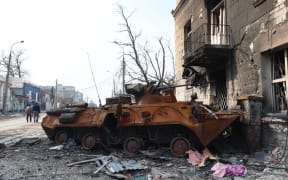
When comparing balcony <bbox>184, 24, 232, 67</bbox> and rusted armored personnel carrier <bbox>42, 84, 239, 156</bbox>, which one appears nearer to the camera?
rusted armored personnel carrier <bbox>42, 84, 239, 156</bbox>

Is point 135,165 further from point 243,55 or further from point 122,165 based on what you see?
point 243,55

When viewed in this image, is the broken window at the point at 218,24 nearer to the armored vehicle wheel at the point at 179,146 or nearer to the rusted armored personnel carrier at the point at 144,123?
the rusted armored personnel carrier at the point at 144,123

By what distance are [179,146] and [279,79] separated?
3173 mm

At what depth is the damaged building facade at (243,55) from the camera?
8562 millimetres

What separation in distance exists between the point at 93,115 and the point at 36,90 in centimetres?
6024

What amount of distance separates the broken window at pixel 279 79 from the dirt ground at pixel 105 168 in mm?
1495

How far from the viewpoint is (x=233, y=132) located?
954cm

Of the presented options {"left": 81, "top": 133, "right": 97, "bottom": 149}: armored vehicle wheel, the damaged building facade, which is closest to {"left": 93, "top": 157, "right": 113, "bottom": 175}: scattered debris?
{"left": 81, "top": 133, "right": 97, "bottom": 149}: armored vehicle wheel

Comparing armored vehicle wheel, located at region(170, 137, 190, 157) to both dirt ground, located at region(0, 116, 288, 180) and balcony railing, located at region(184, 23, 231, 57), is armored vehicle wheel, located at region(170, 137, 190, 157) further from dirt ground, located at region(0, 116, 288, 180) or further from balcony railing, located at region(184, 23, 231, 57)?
balcony railing, located at region(184, 23, 231, 57)

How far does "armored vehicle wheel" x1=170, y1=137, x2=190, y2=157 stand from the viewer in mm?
8750

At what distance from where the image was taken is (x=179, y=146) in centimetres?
880

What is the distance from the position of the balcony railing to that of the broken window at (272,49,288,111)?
8.11 ft

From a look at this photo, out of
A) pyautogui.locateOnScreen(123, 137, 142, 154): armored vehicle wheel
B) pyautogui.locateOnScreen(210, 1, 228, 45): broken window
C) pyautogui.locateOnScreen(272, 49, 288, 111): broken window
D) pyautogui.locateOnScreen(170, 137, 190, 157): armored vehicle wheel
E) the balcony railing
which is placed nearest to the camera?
pyautogui.locateOnScreen(272, 49, 288, 111): broken window

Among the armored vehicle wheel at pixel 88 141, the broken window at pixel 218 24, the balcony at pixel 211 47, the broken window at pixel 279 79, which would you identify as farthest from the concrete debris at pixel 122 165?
the broken window at pixel 218 24
